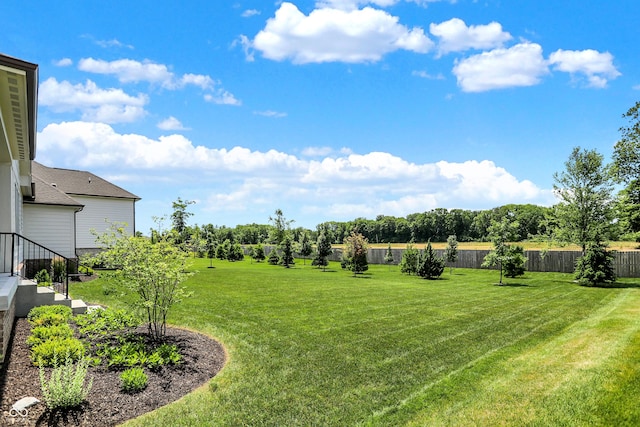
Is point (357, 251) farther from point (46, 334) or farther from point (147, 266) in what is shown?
point (46, 334)

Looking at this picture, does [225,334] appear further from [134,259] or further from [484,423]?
[484,423]

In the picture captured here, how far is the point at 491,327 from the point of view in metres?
10.7

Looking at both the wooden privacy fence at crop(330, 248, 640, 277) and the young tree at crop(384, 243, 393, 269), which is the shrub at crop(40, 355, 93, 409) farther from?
the young tree at crop(384, 243, 393, 269)

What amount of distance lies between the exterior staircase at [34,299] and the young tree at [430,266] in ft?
70.5

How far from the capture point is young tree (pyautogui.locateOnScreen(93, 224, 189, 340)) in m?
7.41

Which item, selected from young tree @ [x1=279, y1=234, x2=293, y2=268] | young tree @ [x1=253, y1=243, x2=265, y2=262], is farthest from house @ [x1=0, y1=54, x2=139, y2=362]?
young tree @ [x1=253, y1=243, x2=265, y2=262]

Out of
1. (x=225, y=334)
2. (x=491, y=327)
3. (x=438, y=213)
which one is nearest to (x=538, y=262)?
(x=491, y=327)

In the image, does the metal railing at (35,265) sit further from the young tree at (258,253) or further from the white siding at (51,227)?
the young tree at (258,253)

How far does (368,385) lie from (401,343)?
2.73m

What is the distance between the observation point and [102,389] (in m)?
5.52

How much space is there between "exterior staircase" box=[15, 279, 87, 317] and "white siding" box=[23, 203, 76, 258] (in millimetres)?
11098

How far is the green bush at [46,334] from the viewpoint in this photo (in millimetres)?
6633

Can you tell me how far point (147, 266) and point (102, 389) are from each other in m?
2.41

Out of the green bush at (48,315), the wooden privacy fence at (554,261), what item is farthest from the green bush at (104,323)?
the wooden privacy fence at (554,261)
